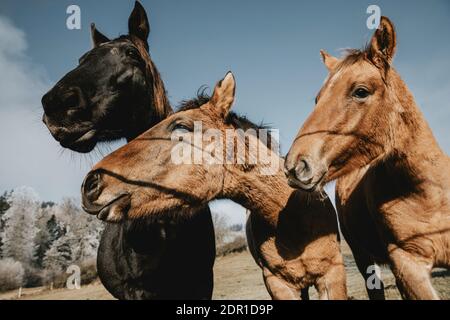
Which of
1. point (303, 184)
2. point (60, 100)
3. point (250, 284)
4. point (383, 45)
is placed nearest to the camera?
point (303, 184)

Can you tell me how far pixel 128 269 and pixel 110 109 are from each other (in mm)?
2072

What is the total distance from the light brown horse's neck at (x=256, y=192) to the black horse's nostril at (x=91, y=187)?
1397 millimetres

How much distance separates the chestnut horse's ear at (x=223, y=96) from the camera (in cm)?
403

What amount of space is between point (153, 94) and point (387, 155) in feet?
10.2

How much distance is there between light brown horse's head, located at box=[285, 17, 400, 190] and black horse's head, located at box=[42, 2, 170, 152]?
91.3 inches

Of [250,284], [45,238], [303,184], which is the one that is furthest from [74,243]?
[303,184]

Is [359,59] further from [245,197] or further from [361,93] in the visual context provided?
[245,197]

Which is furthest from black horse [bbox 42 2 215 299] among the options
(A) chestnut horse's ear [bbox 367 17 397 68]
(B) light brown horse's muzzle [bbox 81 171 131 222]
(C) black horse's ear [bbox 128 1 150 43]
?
(A) chestnut horse's ear [bbox 367 17 397 68]

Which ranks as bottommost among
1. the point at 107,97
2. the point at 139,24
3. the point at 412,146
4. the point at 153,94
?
the point at 412,146

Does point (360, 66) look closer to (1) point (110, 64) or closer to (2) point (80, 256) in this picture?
(1) point (110, 64)

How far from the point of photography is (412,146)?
3.36m

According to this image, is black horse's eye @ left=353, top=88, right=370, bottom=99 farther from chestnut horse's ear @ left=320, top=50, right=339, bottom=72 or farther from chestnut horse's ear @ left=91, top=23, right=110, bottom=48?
chestnut horse's ear @ left=91, top=23, right=110, bottom=48

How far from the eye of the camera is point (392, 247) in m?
3.25
